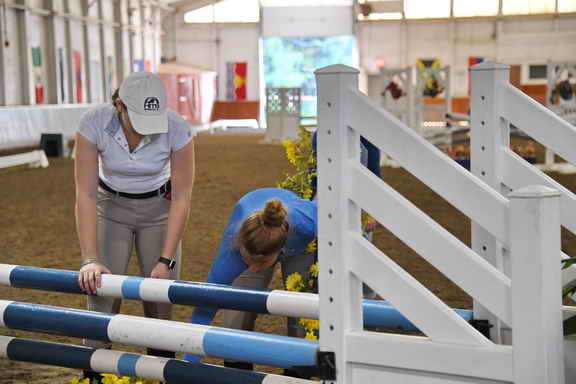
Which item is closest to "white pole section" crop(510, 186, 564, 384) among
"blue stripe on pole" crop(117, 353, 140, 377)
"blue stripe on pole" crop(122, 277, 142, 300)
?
"blue stripe on pole" crop(117, 353, 140, 377)

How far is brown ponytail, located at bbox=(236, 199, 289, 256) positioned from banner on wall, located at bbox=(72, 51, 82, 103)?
16889mm

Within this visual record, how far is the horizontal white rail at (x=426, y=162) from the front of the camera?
1.68 m

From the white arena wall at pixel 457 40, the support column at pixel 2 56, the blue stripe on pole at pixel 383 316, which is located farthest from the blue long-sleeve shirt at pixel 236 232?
the white arena wall at pixel 457 40

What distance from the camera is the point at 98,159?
106 inches

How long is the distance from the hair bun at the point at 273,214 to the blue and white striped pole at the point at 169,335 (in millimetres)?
446

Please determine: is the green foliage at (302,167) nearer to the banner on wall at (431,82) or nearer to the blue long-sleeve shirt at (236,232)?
the blue long-sleeve shirt at (236,232)

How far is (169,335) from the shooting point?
6.88 feet

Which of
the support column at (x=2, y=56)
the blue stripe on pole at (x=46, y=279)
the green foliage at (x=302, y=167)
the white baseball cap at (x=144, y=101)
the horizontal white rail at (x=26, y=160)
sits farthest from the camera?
the support column at (x=2, y=56)

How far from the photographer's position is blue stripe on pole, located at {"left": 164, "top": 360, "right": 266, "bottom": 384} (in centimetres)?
197

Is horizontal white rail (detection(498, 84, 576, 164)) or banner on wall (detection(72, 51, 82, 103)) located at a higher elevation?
banner on wall (detection(72, 51, 82, 103))

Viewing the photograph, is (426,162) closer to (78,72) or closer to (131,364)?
(131,364)

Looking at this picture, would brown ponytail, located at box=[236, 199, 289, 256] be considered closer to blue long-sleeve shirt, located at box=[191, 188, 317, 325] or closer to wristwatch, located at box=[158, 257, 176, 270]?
→ blue long-sleeve shirt, located at box=[191, 188, 317, 325]

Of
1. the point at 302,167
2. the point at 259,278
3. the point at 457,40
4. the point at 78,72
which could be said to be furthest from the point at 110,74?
the point at 259,278

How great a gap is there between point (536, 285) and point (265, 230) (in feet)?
3.41
